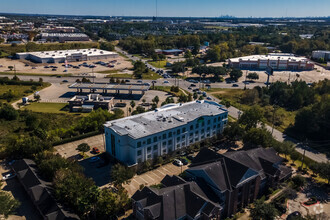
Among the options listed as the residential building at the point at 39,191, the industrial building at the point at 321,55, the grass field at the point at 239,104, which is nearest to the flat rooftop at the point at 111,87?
the grass field at the point at 239,104

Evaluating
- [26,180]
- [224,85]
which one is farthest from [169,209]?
[224,85]

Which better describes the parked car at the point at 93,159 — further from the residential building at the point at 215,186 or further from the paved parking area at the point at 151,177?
the residential building at the point at 215,186

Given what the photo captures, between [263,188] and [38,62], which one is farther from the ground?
[38,62]

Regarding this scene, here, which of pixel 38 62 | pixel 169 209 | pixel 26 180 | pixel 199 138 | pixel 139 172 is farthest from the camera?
pixel 38 62

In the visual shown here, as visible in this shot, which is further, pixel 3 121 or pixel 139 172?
pixel 3 121

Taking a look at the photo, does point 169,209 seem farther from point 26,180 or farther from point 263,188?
point 26,180

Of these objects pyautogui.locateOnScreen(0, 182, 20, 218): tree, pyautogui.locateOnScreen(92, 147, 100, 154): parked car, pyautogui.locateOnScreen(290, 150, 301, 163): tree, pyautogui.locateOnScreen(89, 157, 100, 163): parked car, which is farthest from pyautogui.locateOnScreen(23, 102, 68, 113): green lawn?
pyautogui.locateOnScreen(290, 150, 301, 163): tree

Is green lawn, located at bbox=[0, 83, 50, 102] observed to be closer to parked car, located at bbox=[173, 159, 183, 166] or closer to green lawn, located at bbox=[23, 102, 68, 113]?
green lawn, located at bbox=[23, 102, 68, 113]
